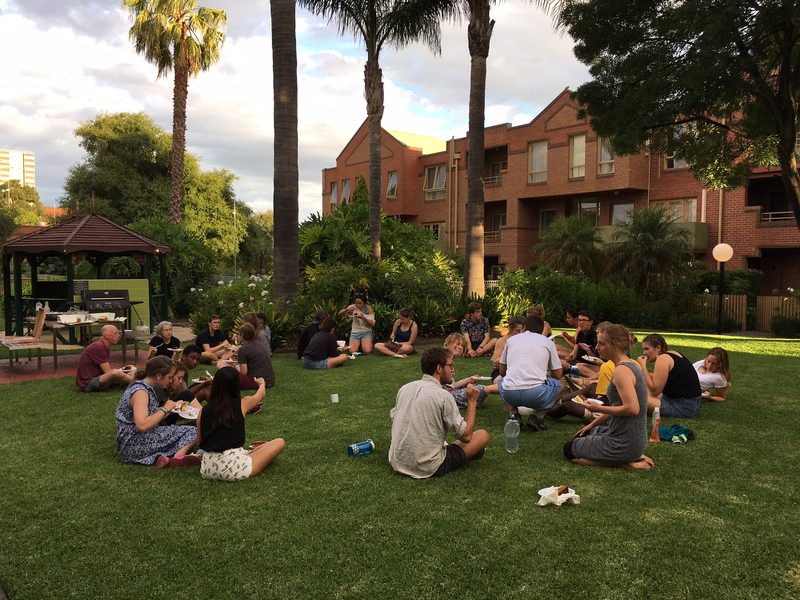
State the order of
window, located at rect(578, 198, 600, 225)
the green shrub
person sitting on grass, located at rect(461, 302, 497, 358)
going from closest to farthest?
person sitting on grass, located at rect(461, 302, 497, 358) < the green shrub < window, located at rect(578, 198, 600, 225)

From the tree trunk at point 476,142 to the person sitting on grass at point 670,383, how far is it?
9.25 meters

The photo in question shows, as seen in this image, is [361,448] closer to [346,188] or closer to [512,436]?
[512,436]

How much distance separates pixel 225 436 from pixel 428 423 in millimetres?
1714

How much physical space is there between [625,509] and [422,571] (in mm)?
1837

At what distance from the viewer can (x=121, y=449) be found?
5855 millimetres

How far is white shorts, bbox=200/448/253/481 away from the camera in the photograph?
17.1 ft

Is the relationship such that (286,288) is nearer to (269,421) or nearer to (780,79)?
(269,421)

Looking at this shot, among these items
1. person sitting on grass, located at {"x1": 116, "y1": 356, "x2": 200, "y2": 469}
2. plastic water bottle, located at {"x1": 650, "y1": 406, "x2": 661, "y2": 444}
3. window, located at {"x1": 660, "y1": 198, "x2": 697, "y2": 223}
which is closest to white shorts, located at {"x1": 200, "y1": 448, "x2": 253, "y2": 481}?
person sitting on grass, located at {"x1": 116, "y1": 356, "x2": 200, "y2": 469}

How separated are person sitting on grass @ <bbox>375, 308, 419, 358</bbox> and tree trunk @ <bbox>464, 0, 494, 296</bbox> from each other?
3.93m

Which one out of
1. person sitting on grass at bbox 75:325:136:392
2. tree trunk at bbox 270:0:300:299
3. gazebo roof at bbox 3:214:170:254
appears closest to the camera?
person sitting on grass at bbox 75:325:136:392

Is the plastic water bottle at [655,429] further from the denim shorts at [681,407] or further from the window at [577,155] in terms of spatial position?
the window at [577,155]

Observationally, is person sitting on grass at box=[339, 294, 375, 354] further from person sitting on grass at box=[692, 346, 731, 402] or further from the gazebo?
person sitting on grass at box=[692, 346, 731, 402]

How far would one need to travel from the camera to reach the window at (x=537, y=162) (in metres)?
32.8

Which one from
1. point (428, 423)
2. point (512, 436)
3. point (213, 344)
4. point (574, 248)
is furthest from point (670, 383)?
point (574, 248)
